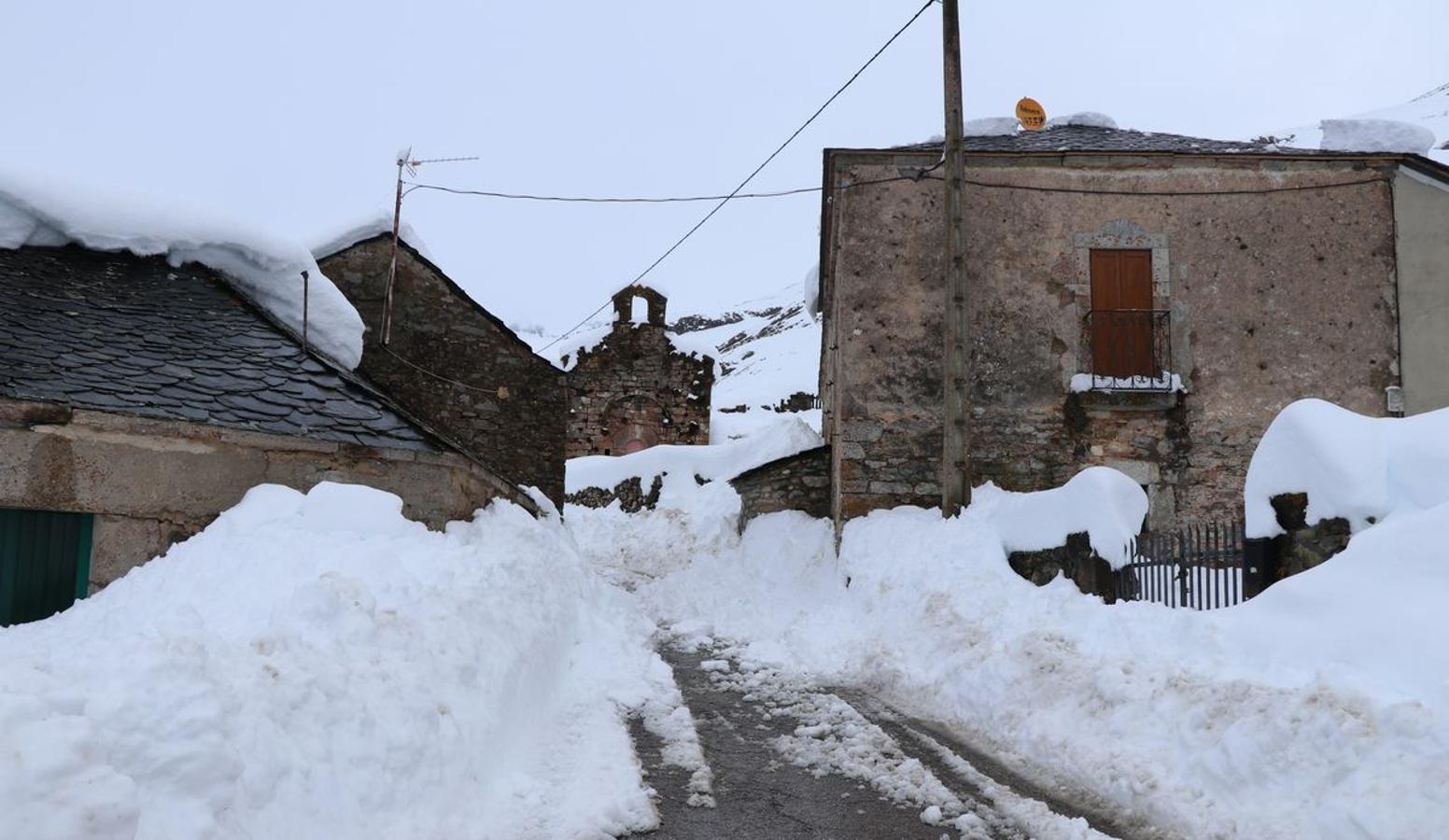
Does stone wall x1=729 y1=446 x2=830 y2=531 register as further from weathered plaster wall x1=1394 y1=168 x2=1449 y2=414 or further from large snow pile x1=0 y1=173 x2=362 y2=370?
weathered plaster wall x1=1394 y1=168 x2=1449 y2=414

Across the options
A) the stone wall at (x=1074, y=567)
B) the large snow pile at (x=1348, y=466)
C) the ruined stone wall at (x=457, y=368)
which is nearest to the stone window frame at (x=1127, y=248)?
the stone wall at (x=1074, y=567)

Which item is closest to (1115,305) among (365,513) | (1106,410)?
(1106,410)

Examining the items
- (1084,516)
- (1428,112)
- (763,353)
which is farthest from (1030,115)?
(1428,112)

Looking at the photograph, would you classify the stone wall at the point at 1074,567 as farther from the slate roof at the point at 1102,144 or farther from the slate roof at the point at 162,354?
the slate roof at the point at 1102,144

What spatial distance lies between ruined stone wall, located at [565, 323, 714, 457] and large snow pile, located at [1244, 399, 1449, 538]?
19.7m

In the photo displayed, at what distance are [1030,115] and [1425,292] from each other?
5.81 metres

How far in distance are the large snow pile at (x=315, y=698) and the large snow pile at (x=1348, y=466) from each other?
447cm

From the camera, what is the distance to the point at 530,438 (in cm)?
1486

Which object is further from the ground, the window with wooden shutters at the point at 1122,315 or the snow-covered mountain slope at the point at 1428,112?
the snow-covered mountain slope at the point at 1428,112

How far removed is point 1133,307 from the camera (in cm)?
1252

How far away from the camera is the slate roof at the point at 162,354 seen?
19.9 feet

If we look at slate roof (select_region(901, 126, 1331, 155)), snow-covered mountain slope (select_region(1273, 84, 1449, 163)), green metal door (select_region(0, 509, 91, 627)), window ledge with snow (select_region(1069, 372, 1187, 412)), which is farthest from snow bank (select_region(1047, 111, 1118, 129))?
snow-covered mountain slope (select_region(1273, 84, 1449, 163))

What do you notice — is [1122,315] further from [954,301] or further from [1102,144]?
[954,301]

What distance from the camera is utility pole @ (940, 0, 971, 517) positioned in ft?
34.5
